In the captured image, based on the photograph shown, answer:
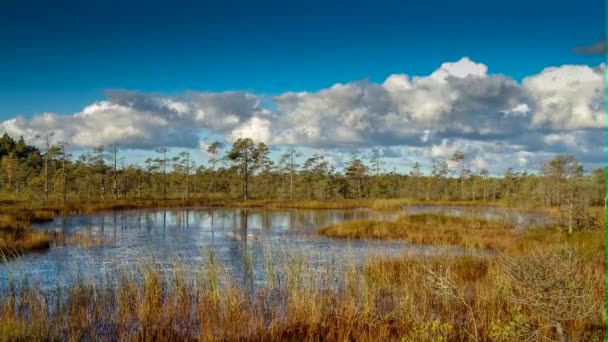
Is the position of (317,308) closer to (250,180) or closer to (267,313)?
(267,313)

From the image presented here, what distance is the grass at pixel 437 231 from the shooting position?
2850 centimetres

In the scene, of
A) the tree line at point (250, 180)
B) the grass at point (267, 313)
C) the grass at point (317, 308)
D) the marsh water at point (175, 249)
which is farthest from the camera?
the tree line at point (250, 180)

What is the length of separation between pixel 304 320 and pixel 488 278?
729cm

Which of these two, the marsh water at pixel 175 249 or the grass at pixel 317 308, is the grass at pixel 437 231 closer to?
the marsh water at pixel 175 249

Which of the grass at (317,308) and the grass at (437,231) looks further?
the grass at (437,231)

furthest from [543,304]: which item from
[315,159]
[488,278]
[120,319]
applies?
[315,159]

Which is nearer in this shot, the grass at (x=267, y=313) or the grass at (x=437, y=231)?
the grass at (x=267, y=313)

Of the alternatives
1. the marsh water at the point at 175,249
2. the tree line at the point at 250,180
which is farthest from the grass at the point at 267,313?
the tree line at the point at 250,180

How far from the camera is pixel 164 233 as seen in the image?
35.2 metres

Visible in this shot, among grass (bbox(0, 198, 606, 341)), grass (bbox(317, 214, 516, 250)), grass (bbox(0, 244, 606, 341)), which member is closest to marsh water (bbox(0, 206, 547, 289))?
grass (bbox(0, 198, 606, 341))

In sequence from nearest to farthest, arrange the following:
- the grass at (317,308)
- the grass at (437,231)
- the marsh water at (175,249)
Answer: the grass at (317,308) → the marsh water at (175,249) → the grass at (437,231)

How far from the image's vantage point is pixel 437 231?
109 feet

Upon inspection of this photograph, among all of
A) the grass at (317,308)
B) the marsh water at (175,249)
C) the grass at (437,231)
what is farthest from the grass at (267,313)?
the grass at (437,231)

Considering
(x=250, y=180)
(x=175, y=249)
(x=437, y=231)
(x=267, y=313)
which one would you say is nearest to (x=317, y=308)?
(x=267, y=313)
